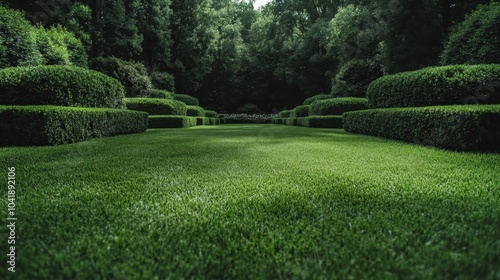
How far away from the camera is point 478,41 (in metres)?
6.66

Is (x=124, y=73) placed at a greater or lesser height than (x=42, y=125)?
greater

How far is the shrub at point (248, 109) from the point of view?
1091 inches

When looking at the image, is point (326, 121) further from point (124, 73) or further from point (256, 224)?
point (256, 224)

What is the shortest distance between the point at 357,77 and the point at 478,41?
6628 millimetres

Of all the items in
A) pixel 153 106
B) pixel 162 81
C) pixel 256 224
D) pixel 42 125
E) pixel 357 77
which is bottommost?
A: pixel 256 224

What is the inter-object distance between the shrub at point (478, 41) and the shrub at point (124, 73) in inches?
505

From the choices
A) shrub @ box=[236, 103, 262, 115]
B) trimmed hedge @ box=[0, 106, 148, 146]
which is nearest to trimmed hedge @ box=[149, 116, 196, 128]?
trimmed hedge @ box=[0, 106, 148, 146]

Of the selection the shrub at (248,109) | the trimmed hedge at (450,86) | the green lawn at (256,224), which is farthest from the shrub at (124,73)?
the shrub at (248,109)

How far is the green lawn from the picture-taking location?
88 centimetres

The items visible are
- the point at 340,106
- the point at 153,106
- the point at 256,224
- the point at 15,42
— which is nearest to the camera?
the point at 256,224

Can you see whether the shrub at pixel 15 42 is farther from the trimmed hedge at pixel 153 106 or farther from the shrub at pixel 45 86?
the trimmed hedge at pixel 153 106

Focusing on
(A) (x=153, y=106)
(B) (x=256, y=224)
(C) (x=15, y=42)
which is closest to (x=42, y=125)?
(B) (x=256, y=224)

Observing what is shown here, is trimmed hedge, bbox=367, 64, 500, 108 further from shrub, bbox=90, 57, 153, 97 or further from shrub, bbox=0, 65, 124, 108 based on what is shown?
shrub, bbox=90, 57, 153, 97

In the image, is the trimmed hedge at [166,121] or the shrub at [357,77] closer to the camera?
the trimmed hedge at [166,121]
